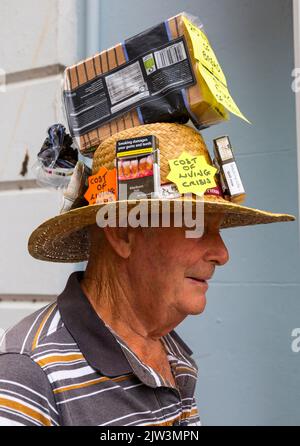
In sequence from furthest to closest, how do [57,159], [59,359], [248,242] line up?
[248,242] → [57,159] → [59,359]

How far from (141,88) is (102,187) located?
12.1 inches

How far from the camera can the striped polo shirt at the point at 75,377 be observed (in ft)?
3.78

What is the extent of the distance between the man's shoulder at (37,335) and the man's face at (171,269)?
8.9 inches

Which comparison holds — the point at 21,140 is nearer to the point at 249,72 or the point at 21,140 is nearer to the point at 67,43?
the point at 67,43

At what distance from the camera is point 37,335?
1276 millimetres

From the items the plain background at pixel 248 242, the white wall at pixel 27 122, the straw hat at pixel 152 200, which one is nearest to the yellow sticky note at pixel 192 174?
the straw hat at pixel 152 200

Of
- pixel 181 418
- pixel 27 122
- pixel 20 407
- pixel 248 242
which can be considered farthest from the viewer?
pixel 27 122

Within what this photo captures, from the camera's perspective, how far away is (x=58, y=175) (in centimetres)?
162

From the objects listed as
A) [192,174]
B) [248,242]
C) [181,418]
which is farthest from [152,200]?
[248,242]

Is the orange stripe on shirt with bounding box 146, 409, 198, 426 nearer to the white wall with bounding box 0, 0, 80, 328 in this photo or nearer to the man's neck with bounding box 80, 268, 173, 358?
the man's neck with bounding box 80, 268, 173, 358

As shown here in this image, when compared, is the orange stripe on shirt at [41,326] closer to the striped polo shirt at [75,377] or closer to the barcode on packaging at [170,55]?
the striped polo shirt at [75,377]

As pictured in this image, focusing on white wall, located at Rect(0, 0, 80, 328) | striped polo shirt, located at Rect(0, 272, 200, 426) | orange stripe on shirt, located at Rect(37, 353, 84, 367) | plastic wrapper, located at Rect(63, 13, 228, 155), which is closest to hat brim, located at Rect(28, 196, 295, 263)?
striped polo shirt, located at Rect(0, 272, 200, 426)

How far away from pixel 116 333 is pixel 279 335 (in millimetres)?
1145

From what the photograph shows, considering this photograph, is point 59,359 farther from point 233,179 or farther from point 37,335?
point 233,179
